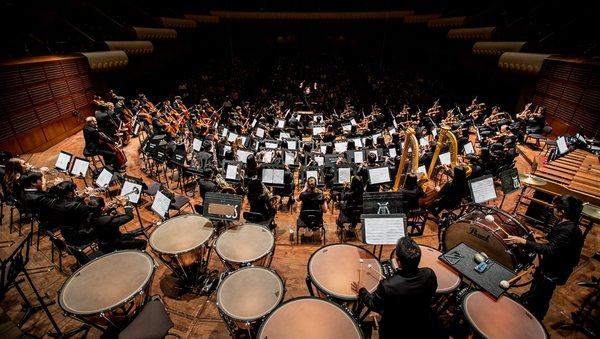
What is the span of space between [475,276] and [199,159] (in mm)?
6457

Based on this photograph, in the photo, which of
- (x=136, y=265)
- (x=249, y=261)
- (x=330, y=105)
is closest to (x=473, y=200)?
(x=249, y=261)

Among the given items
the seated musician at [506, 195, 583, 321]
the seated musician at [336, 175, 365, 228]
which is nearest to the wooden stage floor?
the seated musician at [336, 175, 365, 228]

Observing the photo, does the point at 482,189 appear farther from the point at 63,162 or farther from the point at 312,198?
the point at 63,162

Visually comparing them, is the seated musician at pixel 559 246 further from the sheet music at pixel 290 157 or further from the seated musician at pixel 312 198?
the sheet music at pixel 290 157

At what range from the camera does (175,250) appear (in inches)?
152

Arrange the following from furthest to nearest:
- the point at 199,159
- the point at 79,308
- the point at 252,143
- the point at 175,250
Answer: the point at 252,143, the point at 199,159, the point at 175,250, the point at 79,308

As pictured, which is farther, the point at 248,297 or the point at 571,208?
the point at 571,208

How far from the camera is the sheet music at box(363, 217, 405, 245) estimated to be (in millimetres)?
3648

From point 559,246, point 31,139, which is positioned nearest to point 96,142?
point 31,139

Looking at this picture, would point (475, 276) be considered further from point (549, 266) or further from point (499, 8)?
point (499, 8)

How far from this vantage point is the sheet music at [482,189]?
192 inches

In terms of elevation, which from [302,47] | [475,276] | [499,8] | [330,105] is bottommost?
[330,105]

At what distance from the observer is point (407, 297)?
8.43ft

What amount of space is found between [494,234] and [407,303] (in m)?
2.01
